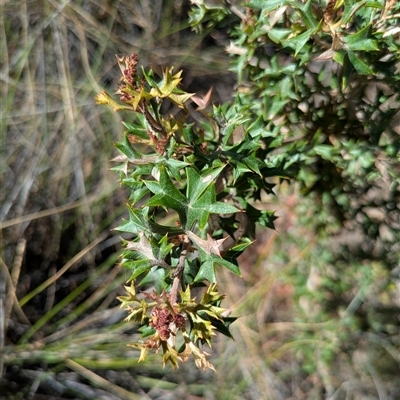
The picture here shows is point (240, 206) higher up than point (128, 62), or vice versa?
point (128, 62)

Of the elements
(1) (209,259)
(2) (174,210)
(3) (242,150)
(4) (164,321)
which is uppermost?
(3) (242,150)

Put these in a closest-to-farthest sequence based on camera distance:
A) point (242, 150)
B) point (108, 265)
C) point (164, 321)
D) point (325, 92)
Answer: point (164, 321) < point (242, 150) < point (325, 92) < point (108, 265)

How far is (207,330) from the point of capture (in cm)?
96

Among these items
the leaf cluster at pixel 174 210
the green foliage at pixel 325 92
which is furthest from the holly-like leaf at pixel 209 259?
the green foliage at pixel 325 92

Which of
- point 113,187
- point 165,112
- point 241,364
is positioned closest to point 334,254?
point 241,364

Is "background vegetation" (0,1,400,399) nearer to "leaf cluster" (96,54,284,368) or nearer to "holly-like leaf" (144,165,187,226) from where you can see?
"leaf cluster" (96,54,284,368)

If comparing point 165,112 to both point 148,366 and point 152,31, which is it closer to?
point 152,31

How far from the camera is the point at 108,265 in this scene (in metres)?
2.75

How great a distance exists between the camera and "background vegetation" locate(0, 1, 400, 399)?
250cm

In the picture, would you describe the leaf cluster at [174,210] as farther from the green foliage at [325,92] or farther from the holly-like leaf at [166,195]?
the green foliage at [325,92]

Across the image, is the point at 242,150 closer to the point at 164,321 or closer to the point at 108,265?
the point at 164,321

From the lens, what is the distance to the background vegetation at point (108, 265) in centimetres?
250

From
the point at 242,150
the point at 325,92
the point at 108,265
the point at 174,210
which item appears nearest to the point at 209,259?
the point at 174,210

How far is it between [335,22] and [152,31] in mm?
2140
